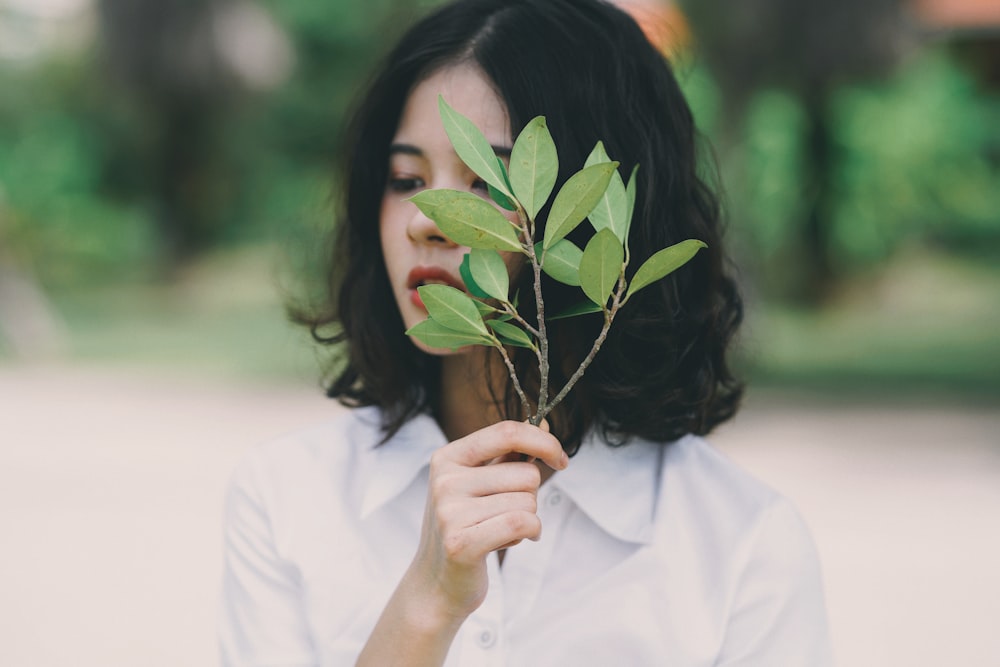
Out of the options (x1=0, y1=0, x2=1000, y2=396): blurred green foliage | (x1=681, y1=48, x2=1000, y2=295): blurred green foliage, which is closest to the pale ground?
(x1=0, y1=0, x2=1000, y2=396): blurred green foliage

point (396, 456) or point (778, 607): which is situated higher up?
point (396, 456)

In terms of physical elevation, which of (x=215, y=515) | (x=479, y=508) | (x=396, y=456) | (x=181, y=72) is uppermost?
(x=181, y=72)

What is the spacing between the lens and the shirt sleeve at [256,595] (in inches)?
60.7

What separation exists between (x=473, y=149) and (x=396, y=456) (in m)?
0.65

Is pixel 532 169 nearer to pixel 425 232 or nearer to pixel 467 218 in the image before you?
pixel 467 218

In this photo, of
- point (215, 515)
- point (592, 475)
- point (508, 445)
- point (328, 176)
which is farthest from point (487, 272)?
point (328, 176)

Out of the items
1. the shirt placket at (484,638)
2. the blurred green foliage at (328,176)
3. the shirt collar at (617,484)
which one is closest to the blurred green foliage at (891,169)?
the blurred green foliage at (328,176)

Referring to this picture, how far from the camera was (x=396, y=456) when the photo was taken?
162 cm

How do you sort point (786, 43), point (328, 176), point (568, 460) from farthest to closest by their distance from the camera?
point (786, 43) → point (328, 176) → point (568, 460)

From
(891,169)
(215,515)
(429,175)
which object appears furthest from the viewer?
(891,169)

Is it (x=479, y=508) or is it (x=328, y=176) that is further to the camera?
(x=328, y=176)

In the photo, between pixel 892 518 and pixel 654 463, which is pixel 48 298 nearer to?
pixel 892 518

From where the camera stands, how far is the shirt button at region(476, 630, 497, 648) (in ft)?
4.75

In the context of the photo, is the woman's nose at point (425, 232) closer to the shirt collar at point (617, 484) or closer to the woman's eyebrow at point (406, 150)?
the woman's eyebrow at point (406, 150)
